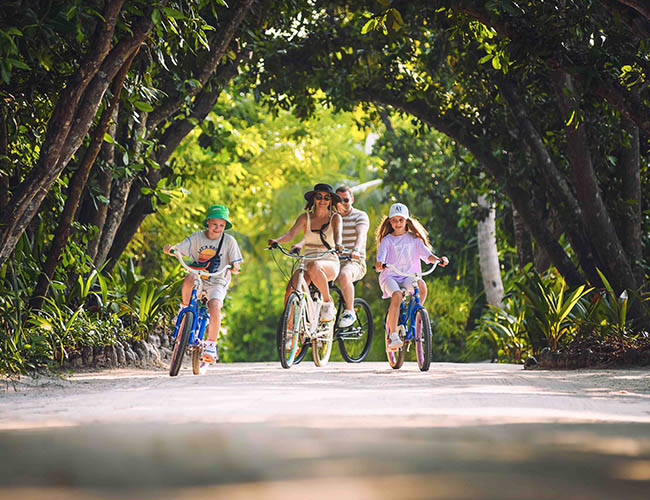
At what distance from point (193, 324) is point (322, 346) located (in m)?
2.54

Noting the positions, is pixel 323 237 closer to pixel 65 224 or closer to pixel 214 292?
pixel 214 292

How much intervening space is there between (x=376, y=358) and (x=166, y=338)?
20.9 m

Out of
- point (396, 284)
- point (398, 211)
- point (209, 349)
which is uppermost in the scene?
point (398, 211)

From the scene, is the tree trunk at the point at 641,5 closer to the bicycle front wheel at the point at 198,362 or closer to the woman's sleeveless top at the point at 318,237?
the woman's sleeveless top at the point at 318,237

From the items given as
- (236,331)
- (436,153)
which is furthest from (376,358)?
(236,331)

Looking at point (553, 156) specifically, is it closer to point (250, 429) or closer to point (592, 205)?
point (592, 205)

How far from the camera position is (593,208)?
38.9 feet

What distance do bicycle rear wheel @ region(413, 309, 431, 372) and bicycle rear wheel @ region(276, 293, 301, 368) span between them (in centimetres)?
134

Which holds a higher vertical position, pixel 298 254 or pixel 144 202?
pixel 144 202

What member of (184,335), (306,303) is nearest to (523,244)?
(306,303)

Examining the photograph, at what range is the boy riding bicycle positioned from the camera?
897 centimetres

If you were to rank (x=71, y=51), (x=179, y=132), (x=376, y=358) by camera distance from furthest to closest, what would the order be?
(x=376, y=358)
(x=179, y=132)
(x=71, y=51)

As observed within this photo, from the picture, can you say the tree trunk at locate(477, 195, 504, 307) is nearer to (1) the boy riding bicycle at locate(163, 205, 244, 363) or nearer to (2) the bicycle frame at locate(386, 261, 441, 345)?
(2) the bicycle frame at locate(386, 261, 441, 345)

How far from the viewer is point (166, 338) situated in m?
11.8
